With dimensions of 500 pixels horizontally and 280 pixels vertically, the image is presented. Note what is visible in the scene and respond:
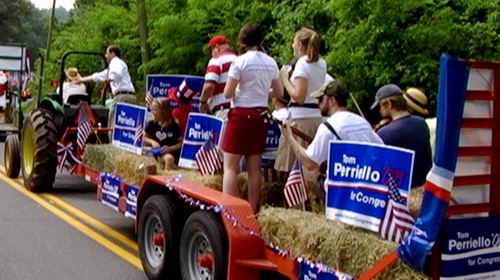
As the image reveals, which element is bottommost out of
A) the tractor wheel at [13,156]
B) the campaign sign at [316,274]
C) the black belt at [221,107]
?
the tractor wheel at [13,156]

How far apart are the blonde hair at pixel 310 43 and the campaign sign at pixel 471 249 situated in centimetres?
293

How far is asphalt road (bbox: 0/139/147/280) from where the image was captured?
25.7ft

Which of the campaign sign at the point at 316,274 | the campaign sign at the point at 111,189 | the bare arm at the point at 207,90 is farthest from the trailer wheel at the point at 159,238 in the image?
the campaign sign at the point at 316,274

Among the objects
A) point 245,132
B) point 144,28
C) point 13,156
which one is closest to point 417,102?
point 245,132

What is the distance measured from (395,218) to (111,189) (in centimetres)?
464

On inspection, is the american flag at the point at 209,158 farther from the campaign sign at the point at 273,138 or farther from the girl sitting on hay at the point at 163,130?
the girl sitting on hay at the point at 163,130

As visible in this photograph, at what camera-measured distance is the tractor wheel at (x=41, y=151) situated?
1166 centimetres

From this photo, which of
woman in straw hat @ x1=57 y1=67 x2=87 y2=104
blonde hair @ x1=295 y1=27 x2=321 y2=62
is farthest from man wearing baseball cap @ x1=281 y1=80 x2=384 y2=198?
woman in straw hat @ x1=57 y1=67 x2=87 y2=104

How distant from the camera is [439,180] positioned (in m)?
4.24

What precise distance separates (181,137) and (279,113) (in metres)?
1.91

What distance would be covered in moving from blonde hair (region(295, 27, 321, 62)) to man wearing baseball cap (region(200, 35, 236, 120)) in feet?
2.75

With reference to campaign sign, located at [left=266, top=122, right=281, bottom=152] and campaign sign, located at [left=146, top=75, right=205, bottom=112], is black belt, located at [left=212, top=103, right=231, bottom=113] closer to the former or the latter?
campaign sign, located at [left=266, top=122, right=281, bottom=152]

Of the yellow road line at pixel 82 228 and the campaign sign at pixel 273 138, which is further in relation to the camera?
the yellow road line at pixel 82 228

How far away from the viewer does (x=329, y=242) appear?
514 centimetres
